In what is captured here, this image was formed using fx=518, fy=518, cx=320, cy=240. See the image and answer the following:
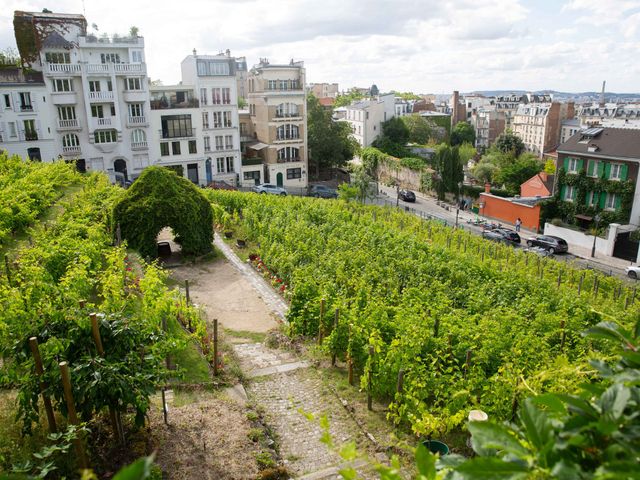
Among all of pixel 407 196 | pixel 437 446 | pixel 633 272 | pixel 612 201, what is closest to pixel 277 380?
pixel 437 446

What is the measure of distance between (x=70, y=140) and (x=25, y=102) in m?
3.85

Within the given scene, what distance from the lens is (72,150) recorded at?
129ft

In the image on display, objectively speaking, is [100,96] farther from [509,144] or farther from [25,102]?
[509,144]

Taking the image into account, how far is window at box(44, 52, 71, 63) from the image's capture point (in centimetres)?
3744

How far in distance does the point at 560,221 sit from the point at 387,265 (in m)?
24.6

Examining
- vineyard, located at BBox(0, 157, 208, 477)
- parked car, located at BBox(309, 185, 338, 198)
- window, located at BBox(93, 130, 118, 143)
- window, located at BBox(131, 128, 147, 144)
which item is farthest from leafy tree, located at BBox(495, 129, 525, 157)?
vineyard, located at BBox(0, 157, 208, 477)

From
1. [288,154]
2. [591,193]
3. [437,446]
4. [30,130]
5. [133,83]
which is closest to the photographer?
[437,446]

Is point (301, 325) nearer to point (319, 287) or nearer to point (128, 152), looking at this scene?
point (319, 287)

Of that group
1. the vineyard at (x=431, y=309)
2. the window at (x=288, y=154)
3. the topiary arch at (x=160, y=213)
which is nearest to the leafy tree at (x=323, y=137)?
the window at (x=288, y=154)

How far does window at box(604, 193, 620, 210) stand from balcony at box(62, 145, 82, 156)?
1529 inches

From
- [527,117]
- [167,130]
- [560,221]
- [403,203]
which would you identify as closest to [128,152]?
[167,130]

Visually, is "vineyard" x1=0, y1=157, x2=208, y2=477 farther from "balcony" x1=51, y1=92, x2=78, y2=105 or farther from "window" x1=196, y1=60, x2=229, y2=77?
"window" x1=196, y1=60, x2=229, y2=77

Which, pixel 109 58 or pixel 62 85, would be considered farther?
pixel 109 58

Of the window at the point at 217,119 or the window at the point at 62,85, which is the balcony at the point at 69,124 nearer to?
the window at the point at 62,85
